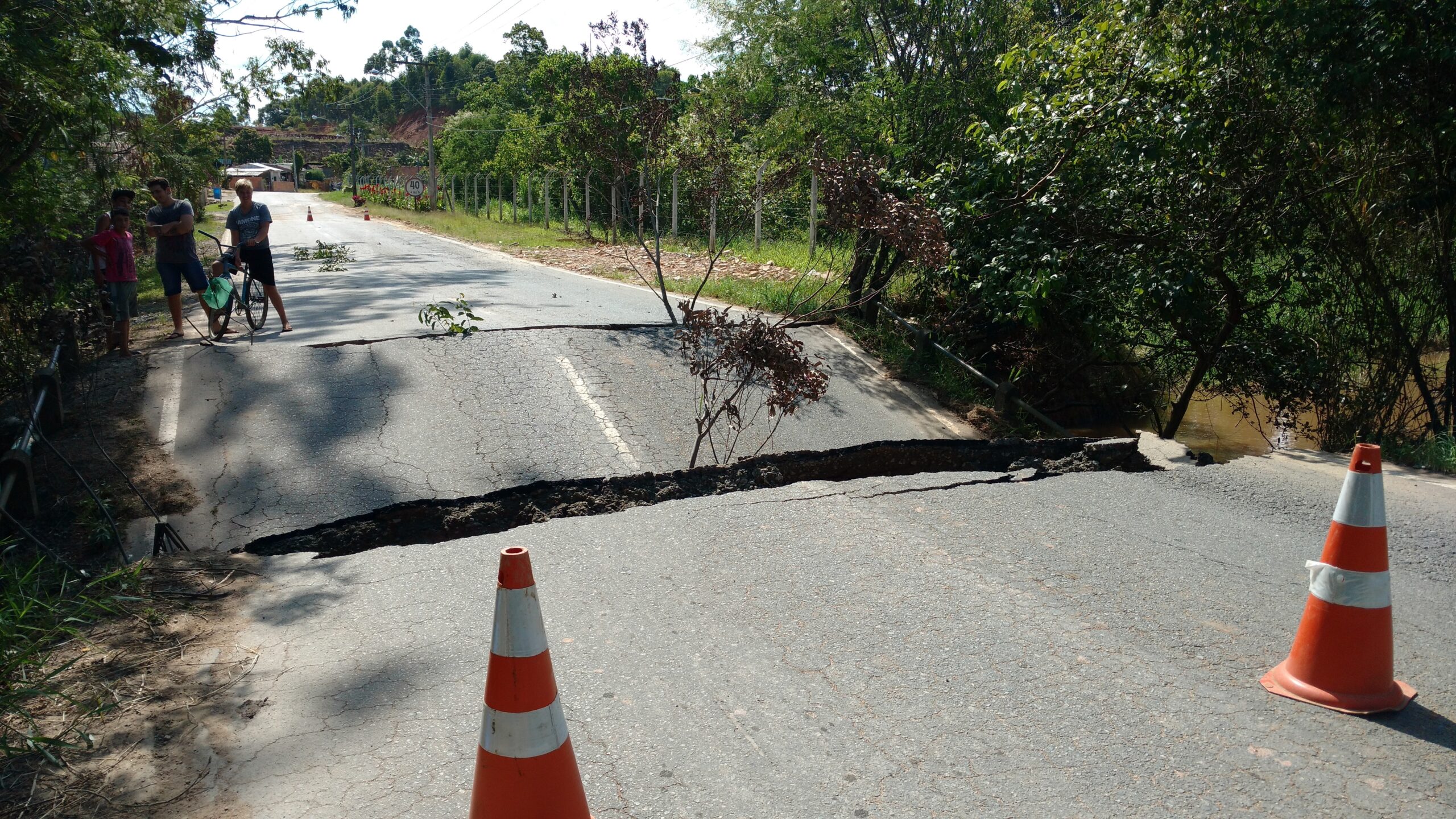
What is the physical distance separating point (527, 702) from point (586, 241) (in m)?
26.6

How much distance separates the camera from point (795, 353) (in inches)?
278

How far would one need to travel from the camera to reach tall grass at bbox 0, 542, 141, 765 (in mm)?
3359

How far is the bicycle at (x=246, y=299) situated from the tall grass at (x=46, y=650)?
5.66 metres

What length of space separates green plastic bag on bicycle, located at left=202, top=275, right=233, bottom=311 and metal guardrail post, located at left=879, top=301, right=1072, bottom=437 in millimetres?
7455

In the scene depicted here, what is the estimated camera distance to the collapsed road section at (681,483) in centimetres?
593

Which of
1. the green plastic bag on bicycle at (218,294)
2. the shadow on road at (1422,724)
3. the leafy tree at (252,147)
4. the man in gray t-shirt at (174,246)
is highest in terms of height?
the leafy tree at (252,147)

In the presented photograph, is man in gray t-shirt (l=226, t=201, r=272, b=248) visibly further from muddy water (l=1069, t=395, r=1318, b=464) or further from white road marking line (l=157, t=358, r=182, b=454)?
muddy water (l=1069, t=395, r=1318, b=464)

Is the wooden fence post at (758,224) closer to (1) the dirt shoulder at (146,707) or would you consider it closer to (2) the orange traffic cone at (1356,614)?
(1) the dirt shoulder at (146,707)

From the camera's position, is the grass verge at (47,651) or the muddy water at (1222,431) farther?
the muddy water at (1222,431)

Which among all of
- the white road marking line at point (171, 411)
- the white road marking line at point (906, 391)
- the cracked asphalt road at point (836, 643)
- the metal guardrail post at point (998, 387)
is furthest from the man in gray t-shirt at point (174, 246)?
the metal guardrail post at point (998, 387)

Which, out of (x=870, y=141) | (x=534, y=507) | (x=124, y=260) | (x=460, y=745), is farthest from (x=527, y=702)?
(x=870, y=141)

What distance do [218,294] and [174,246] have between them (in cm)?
72

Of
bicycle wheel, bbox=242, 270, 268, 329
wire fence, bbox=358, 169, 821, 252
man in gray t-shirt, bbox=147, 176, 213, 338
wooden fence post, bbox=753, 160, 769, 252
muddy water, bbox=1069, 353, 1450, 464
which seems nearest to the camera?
wire fence, bbox=358, 169, 821, 252

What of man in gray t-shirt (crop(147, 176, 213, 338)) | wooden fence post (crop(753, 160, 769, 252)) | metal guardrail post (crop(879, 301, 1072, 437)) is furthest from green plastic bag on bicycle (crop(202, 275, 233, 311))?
metal guardrail post (crop(879, 301, 1072, 437))
